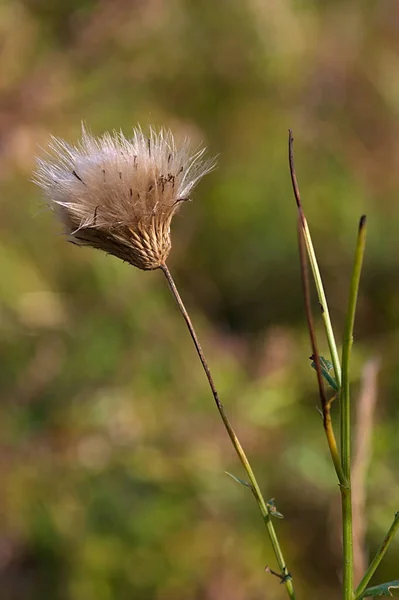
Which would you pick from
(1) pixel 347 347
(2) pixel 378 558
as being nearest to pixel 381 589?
(2) pixel 378 558

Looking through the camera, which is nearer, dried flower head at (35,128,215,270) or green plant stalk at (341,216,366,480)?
green plant stalk at (341,216,366,480)

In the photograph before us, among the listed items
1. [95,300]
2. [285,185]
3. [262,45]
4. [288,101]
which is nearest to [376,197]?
[285,185]

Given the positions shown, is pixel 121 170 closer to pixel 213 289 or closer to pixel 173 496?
pixel 173 496

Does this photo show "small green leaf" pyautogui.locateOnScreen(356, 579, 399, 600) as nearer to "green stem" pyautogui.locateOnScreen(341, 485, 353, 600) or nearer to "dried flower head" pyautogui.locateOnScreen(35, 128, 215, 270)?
"green stem" pyautogui.locateOnScreen(341, 485, 353, 600)

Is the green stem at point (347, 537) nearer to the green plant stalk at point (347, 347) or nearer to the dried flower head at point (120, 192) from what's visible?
the green plant stalk at point (347, 347)

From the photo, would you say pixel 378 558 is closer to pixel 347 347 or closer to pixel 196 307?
pixel 347 347

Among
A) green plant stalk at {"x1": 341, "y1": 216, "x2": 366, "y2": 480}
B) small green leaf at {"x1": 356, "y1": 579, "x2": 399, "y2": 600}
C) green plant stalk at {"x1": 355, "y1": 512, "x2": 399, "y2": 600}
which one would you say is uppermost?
green plant stalk at {"x1": 341, "y1": 216, "x2": 366, "y2": 480}

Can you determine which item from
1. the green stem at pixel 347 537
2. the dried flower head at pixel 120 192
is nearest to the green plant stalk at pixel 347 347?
the green stem at pixel 347 537

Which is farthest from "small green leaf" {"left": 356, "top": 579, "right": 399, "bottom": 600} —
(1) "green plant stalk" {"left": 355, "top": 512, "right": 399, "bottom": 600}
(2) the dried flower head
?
(2) the dried flower head
